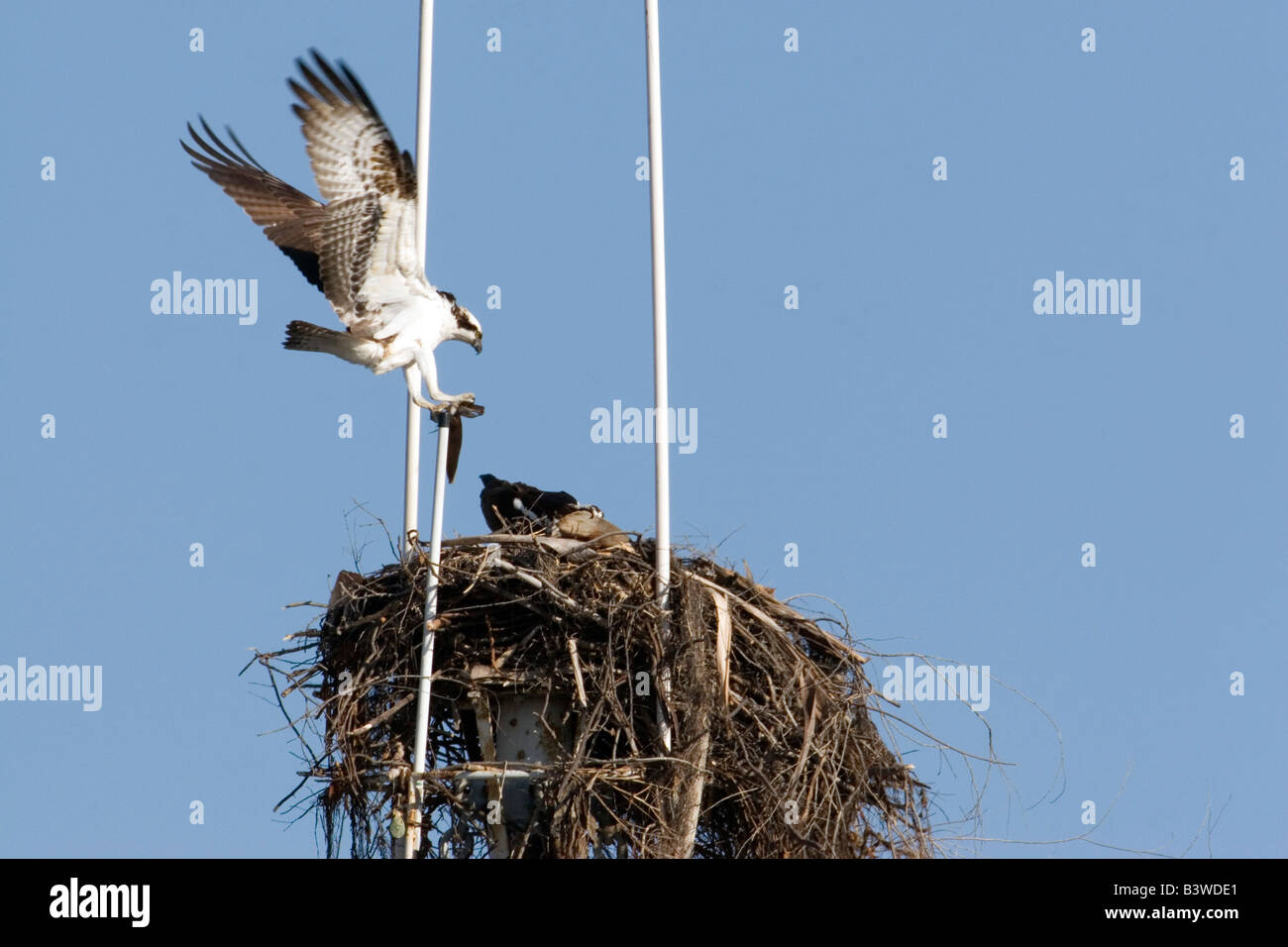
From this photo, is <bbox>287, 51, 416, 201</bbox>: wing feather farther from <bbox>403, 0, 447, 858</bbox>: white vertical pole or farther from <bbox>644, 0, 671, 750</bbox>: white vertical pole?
<bbox>644, 0, 671, 750</bbox>: white vertical pole

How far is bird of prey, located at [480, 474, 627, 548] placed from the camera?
15.1 metres

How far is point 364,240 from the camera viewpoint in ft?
47.4

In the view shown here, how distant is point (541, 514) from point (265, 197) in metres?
3.25

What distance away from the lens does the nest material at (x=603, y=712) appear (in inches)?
545

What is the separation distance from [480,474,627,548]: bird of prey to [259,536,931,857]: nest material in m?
0.50

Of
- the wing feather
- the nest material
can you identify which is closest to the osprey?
the wing feather

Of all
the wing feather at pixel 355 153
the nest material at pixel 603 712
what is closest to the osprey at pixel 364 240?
the wing feather at pixel 355 153

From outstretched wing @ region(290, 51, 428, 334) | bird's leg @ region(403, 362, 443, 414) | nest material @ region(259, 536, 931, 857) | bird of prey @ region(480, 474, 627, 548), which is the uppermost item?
outstretched wing @ region(290, 51, 428, 334)

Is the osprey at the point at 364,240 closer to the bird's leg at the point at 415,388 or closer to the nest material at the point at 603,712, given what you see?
the bird's leg at the point at 415,388

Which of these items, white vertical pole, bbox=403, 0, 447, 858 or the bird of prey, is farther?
the bird of prey

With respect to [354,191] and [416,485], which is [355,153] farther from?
[416,485]

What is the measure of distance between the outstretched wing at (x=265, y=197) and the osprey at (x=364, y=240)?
1.07ft

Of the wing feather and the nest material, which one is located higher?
the wing feather
